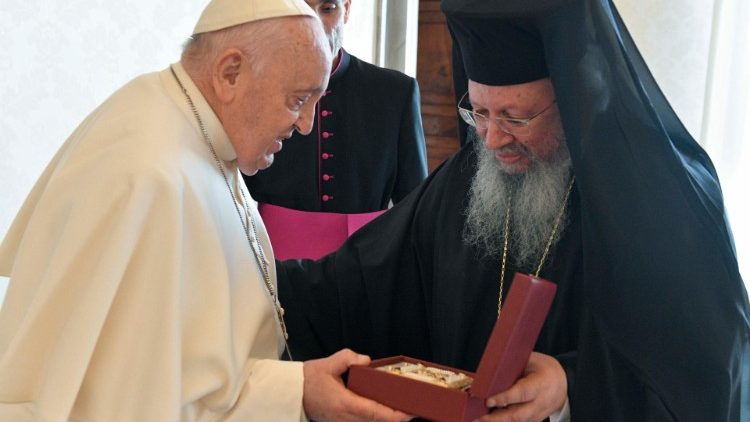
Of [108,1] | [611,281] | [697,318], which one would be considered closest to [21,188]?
[108,1]

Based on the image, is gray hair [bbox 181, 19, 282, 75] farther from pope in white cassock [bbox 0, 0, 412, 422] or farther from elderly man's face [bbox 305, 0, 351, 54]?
elderly man's face [bbox 305, 0, 351, 54]

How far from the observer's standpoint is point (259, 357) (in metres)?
2.13

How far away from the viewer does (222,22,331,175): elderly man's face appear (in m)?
1.96

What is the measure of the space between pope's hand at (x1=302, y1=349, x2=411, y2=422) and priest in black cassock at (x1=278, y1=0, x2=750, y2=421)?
25 centimetres

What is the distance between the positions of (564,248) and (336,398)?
2.55 feet

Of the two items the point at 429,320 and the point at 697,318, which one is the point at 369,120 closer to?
the point at 429,320

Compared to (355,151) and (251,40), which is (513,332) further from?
(355,151)

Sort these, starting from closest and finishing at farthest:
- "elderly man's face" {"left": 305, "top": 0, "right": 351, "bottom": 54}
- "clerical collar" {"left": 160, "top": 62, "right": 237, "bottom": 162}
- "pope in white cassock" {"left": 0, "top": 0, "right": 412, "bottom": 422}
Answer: "pope in white cassock" {"left": 0, "top": 0, "right": 412, "bottom": 422}
"clerical collar" {"left": 160, "top": 62, "right": 237, "bottom": 162}
"elderly man's face" {"left": 305, "top": 0, "right": 351, "bottom": 54}

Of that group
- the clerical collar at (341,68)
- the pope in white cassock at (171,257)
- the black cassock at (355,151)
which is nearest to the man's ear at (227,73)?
the pope in white cassock at (171,257)


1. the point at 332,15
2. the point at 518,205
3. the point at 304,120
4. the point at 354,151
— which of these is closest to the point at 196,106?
the point at 304,120

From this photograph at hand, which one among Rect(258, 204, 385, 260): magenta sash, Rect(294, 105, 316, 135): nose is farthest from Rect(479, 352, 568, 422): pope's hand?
Rect(258, 204, 385, 260): magenta sash

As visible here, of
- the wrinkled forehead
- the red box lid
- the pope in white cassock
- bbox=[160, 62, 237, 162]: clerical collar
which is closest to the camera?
the red box lid

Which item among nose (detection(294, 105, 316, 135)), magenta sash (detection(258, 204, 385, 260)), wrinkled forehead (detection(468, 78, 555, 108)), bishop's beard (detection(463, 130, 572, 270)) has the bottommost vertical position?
magenta sash (detection(258, 204, 385, 260))

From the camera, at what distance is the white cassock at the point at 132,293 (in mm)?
1768
